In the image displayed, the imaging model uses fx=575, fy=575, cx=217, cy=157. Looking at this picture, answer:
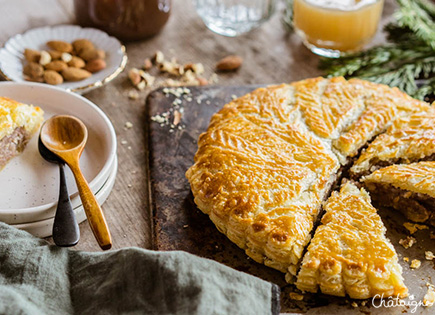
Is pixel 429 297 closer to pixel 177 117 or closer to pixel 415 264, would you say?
pixel 415 264

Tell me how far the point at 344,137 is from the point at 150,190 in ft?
3.34

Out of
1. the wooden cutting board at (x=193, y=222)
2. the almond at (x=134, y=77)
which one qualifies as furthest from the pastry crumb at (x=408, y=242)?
the almond at (x=134, y=77)

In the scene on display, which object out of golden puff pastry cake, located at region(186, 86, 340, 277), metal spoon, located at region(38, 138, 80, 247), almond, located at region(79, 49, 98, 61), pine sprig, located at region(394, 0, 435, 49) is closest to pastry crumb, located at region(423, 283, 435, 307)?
golden puff pastry cake, located at region(186, 86, 340, 277)

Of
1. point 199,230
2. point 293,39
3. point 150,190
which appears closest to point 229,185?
point 199,230

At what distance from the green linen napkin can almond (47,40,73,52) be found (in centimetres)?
168

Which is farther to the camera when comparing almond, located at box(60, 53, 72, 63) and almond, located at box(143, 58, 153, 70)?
almond, located at box(143, 58, 153, 70)

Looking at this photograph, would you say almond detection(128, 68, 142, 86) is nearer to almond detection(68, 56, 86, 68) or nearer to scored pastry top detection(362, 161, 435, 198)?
almond detection(68, 56, 86, 68)

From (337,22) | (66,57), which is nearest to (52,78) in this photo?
(66,57)

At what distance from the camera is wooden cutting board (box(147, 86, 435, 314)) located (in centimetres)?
240

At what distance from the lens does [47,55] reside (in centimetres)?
358

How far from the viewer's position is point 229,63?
3904 mm

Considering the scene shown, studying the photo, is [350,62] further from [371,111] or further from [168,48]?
[168,48]

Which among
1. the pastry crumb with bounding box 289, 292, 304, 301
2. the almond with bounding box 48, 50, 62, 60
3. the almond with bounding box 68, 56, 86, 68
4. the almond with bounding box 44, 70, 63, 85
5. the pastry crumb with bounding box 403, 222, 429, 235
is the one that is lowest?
the almond with bounding box 44, 70, 63, 85

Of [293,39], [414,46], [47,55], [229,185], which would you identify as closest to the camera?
[229,185]
